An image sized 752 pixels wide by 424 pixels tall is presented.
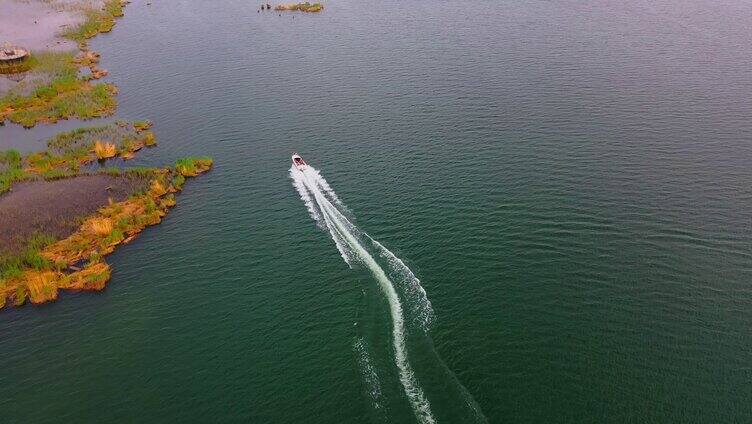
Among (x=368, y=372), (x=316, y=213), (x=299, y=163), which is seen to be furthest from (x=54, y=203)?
(x=368, y=372)

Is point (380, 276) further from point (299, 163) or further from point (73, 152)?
point (73, 152)

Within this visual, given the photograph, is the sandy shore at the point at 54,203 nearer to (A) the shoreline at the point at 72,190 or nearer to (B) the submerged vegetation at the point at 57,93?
(A) the shoreline at the point at 72,190

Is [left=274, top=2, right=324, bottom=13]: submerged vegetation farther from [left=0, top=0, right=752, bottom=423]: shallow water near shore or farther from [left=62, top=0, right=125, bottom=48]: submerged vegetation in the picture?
[left=0, top=0, right=752, bottom=423]: shallow water near shore

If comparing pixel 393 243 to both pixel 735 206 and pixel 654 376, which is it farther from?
pixel 735 206

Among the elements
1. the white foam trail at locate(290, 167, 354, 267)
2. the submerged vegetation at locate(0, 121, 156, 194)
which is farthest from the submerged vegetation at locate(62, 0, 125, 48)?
the white foam trail at locate(290, 167, 354, 267)

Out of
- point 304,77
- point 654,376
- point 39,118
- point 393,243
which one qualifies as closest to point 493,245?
point 393,243

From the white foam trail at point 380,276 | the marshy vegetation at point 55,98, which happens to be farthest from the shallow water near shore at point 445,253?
the marshy vegetation at point 55,98
